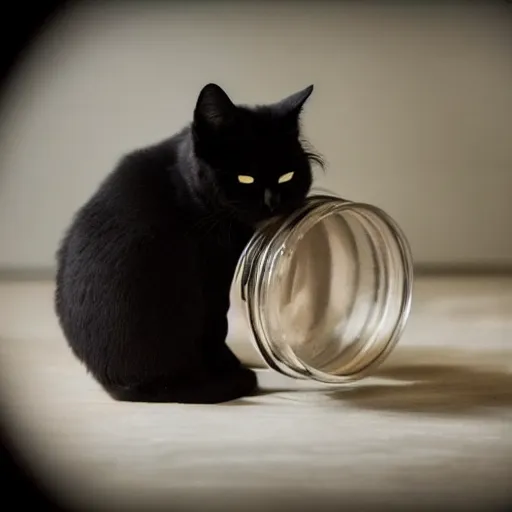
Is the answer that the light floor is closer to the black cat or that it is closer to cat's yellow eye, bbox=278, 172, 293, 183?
the black cat

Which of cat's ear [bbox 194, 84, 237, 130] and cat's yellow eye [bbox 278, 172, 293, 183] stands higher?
cat's ear [bbox 194, 84, 237, 130]

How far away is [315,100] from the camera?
1403mm

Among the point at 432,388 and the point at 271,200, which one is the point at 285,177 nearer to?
the point at 271,200

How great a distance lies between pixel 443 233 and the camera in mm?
1517

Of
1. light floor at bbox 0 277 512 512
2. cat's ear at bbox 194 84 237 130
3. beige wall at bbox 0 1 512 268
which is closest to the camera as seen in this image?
light floor at bbox 0 277 512 512

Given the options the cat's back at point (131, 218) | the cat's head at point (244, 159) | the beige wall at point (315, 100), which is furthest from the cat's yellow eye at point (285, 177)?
the beige wall at point (315, 100)

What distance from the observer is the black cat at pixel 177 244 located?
80 cm

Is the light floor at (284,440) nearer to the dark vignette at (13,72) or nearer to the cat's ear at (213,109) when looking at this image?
the dark vignette at (13,72)

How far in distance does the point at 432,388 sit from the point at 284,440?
22cm

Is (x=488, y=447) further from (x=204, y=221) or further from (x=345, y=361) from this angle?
(x=204, y=221)

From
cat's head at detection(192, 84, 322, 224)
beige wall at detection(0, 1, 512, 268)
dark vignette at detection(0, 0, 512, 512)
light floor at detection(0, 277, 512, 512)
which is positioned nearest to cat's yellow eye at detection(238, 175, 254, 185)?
cat's head at detection(192, 84, 322, 224)

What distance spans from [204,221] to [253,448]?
241 millimetres

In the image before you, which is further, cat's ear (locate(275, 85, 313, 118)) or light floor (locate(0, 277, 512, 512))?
cat's ear (locate(275, 85, 313, 118))

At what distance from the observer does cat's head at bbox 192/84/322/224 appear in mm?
792
